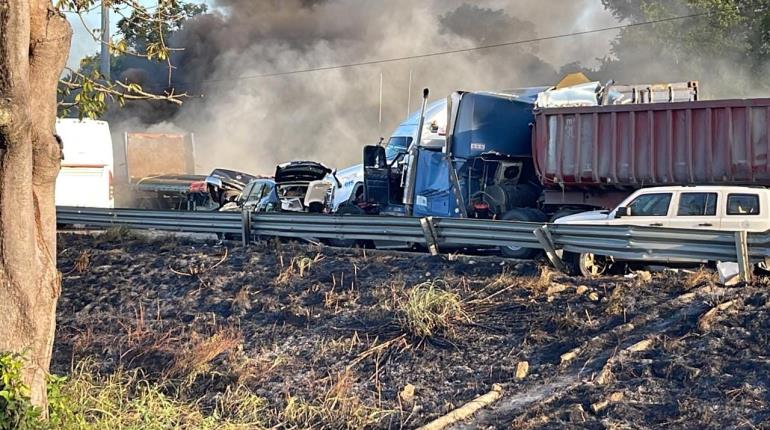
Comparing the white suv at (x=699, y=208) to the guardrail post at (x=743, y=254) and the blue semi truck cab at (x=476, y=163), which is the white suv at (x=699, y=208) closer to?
the blue semi truck cab at (x=476, y=163)

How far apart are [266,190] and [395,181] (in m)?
4.62

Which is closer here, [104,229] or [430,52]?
[104,229]

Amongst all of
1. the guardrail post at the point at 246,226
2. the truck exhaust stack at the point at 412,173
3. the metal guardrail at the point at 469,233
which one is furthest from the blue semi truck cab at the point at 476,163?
the guardrail post at the point at 246,226

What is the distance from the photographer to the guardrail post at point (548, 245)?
9.58 meters

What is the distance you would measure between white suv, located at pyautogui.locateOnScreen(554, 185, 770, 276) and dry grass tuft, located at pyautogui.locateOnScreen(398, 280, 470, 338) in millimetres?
3773

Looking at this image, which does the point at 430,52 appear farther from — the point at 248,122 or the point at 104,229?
the point at 104,229

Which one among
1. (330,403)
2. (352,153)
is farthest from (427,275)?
(352,153)

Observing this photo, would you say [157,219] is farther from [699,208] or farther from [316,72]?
[316,72]

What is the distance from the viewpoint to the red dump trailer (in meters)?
12.5

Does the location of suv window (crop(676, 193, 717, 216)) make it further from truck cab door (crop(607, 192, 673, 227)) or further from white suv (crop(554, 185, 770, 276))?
truck cab door (crop(607, 192, 673, 227))

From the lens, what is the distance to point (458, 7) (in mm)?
43000

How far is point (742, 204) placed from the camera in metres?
11.1

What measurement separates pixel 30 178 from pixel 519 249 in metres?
6.60

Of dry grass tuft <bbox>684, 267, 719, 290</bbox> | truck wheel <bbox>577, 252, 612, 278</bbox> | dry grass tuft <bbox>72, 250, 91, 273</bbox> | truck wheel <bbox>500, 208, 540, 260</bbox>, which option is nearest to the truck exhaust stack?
truck wheel <bbox>500, 208, 540, 260</bbox>
